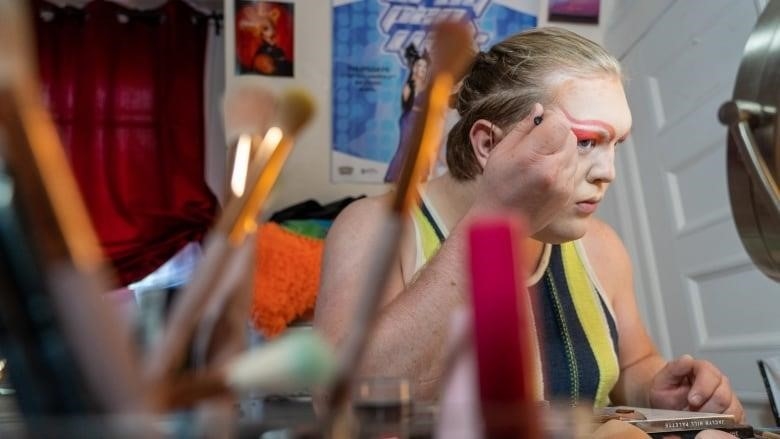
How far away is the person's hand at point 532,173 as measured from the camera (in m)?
0.52

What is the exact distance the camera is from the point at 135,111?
191 cm

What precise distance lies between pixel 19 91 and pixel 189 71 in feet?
6.06

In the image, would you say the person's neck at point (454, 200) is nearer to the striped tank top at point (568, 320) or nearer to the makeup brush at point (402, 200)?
the striped tank top at point (568, 320)

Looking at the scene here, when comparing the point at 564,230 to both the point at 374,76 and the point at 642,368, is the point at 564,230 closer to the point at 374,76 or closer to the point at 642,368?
Answer: the point at 642,368

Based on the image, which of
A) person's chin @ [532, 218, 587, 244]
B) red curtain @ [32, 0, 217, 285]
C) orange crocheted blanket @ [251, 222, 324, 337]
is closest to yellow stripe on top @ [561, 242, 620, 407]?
person's chin @ [532, 218, 587, 244]

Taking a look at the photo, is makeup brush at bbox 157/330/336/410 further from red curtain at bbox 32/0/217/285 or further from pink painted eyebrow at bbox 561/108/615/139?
red curtain at bbox 32/0/217/285

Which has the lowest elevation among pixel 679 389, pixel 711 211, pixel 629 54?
pixel 679 389

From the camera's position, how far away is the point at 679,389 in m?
0.81

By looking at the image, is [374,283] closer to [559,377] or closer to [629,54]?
[559,377]

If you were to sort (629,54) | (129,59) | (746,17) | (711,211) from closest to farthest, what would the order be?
1. (746,17)
2. (711,211)
3. (629,54)
4. (129,59)

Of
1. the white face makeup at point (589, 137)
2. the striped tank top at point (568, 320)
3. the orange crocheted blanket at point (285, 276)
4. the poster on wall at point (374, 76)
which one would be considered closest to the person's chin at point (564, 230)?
the white face makeup at point (589, 137)

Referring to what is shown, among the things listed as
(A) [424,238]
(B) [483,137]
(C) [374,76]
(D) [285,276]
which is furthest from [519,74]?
(C) [374,76]

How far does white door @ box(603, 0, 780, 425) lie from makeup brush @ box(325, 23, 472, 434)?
0.98m

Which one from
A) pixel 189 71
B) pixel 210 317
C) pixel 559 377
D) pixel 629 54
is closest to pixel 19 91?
pixel 210 317
